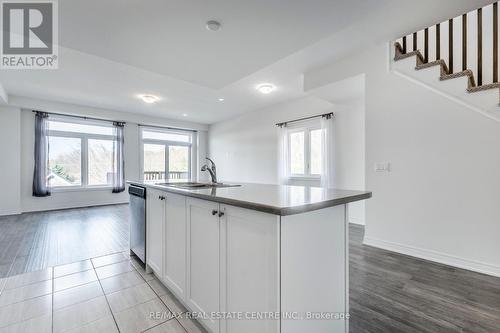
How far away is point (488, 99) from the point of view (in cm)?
230

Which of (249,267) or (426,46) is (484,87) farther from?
(249,267)

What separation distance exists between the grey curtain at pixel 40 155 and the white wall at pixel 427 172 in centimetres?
655

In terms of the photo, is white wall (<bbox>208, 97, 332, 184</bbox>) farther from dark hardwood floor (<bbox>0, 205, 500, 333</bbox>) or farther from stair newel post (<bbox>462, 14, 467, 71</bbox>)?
dark hardwood floor (<bbox>0, 205, 500, 333</bbox>)

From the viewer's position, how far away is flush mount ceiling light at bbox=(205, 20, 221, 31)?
5.63ft

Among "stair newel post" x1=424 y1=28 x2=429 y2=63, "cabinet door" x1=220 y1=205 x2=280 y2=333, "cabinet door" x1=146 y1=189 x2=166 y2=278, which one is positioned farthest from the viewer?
"stair newel post" x1=424 y1=28 x2=429 y2=63

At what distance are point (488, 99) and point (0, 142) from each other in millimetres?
8428

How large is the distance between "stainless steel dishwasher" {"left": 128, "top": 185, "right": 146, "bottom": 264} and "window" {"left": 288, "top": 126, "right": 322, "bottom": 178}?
11.9 feet

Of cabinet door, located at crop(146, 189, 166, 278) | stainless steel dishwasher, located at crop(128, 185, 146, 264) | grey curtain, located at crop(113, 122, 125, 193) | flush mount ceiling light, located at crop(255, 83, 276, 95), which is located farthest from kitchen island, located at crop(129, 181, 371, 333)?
grey curtain, located at crop(113, 122, 125, 193)

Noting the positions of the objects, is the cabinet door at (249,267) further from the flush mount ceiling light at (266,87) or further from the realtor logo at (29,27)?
the flush mount ceiling light at (266,87)

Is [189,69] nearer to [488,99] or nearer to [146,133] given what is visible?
[488,99]

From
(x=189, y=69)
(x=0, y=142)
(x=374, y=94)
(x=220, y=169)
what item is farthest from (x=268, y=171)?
(x=0, y=142)

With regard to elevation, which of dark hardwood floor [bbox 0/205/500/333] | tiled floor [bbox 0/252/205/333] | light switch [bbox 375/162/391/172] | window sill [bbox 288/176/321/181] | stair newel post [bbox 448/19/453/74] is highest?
stair newel post [bbox 448/19/453/74]

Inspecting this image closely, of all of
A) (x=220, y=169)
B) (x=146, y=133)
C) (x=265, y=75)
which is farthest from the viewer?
(x=220, y=169)

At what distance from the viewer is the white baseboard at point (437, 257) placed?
2301 mm
